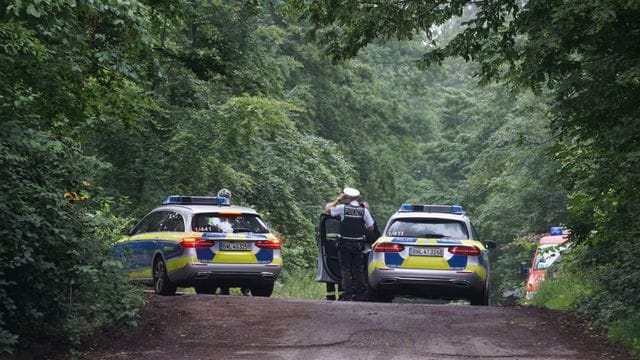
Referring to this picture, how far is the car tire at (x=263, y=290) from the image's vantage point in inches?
712

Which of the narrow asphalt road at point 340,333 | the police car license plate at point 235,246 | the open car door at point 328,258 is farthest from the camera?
the open car door at point 328,258

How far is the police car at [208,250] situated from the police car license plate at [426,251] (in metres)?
2.36

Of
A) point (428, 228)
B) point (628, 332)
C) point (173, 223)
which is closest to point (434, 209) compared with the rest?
point (428, 228)

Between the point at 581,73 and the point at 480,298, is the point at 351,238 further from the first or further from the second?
the point at 581,73

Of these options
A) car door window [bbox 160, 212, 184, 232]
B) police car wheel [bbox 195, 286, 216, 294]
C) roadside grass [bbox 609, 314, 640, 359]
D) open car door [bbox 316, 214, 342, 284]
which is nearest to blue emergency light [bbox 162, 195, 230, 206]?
car door window [bbox 160, 212, 184, 232]

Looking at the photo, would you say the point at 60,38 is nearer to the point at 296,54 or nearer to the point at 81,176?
the point at 81,176

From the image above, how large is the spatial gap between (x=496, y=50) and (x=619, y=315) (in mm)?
4070

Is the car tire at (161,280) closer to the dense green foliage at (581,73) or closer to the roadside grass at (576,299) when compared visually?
the dense green foliage at (581,73)

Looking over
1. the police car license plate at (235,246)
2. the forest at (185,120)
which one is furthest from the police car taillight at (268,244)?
the forest at (185,120)

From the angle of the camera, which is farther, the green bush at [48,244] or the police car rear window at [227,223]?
the police car rear window at [227,223]

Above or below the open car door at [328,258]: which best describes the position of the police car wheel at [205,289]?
below

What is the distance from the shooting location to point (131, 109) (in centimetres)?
1452

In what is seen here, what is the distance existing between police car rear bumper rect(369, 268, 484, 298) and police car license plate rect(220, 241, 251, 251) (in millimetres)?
2130

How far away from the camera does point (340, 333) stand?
11.9 metres
